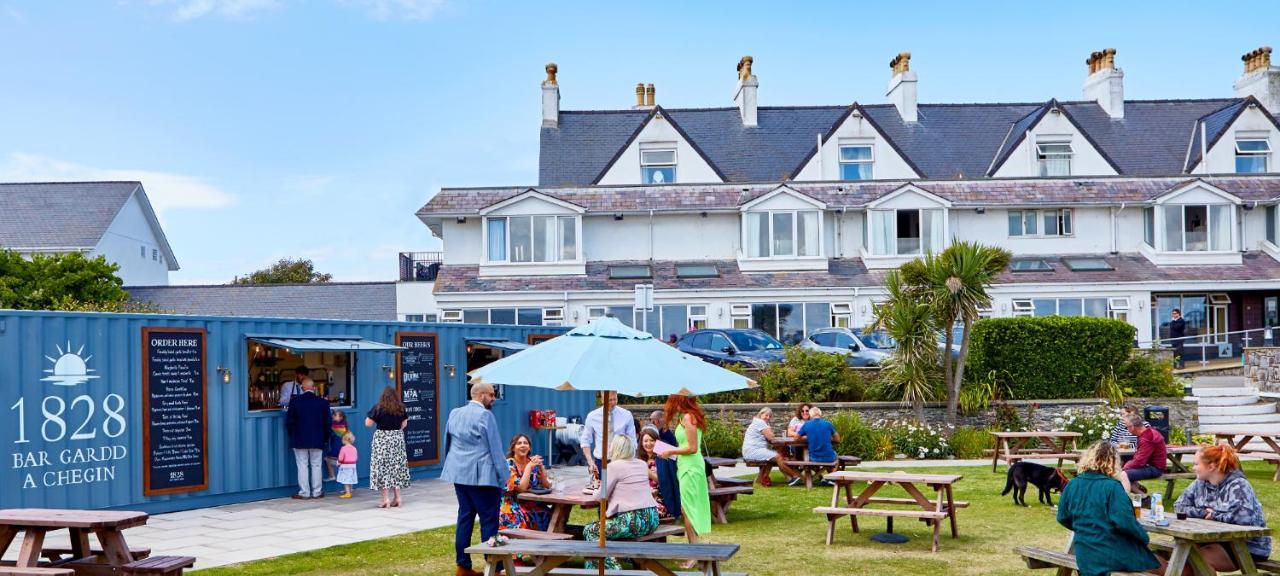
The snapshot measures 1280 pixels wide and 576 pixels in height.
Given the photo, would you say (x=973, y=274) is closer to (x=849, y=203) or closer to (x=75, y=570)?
(x=849, y=203)

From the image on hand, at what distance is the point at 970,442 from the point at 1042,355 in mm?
3216

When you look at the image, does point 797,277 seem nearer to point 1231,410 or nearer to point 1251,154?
point 1231,410

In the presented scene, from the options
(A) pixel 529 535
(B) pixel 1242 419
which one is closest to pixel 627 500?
(A) pixel 529 535

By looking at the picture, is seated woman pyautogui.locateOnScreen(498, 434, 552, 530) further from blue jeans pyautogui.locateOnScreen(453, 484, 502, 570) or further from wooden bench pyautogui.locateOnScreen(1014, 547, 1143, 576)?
wooden bench pyautogui.locateOnScreen(1014, 547, 1143, 576)

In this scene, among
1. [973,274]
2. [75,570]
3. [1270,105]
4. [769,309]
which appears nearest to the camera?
[75,570]

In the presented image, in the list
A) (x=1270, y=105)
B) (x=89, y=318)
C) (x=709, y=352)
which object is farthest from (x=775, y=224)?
(x=89, y=318)

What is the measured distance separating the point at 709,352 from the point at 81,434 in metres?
15.8

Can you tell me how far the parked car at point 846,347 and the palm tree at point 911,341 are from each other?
1694mm


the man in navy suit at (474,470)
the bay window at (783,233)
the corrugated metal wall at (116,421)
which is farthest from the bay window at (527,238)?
the man in navy suit at (474,470)

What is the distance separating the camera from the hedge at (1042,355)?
2291cm

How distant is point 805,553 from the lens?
35.2 ft

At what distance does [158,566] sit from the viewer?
27.0 ft

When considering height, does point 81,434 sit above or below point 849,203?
below

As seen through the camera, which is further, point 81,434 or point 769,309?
point 769,309
